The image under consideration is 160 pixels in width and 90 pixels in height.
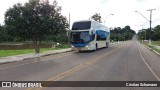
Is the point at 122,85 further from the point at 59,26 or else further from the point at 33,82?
the point at 59,26

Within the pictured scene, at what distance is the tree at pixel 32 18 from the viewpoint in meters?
32.0

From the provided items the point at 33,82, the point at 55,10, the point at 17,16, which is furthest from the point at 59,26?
the point at 33,82

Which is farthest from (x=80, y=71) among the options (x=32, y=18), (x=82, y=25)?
(x=82, y=25)

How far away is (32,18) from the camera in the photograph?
3222 centimetres

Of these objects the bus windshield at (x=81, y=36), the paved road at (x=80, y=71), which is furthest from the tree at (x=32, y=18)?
the paved road at (x=80, y=71)

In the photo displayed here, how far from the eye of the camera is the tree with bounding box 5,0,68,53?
3197cm

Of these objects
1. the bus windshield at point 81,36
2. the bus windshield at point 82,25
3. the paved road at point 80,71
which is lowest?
the paved road at point 80,71

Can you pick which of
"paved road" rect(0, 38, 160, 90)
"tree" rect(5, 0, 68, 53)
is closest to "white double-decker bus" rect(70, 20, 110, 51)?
Result: "tree" rect(5, 0, 68, 53)

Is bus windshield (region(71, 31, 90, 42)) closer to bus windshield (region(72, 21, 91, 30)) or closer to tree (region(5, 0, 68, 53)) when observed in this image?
bus windshield (region(72, 21, 91, 30))

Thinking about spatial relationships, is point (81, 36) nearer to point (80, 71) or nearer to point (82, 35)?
point (82, 35)

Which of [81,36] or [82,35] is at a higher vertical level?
[82,35]

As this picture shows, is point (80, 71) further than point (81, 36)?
No

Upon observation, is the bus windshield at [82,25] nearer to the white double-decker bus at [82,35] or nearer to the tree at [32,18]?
the white double-decker bus at [82,35]

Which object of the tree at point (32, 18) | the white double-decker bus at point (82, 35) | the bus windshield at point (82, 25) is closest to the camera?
the tree at point (32, 18)
